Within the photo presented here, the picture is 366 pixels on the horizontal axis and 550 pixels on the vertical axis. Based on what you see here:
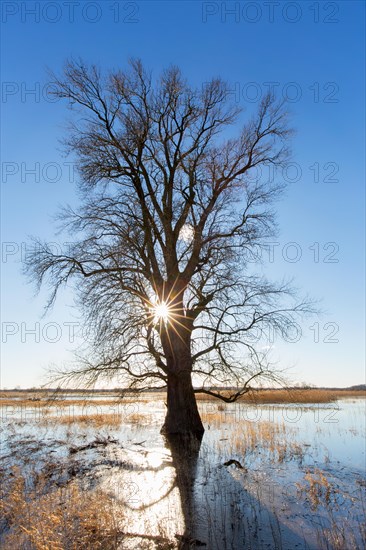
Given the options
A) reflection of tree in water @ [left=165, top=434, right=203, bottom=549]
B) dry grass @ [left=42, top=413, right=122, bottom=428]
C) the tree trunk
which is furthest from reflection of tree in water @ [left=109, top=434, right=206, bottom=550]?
dry grass @ [left=42, top=413, right=122, bottom=428]

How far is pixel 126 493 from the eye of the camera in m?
8.12

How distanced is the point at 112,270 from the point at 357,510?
10062 mm

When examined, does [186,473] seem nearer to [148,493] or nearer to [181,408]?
[148,493]

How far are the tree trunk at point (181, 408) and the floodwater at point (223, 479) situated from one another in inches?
22.0

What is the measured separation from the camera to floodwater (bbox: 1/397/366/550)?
619 cm

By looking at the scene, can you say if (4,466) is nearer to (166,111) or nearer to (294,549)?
(294,549)

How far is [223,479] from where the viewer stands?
934 cm

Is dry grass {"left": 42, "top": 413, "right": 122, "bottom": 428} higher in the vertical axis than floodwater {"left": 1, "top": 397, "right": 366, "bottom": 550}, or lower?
lower

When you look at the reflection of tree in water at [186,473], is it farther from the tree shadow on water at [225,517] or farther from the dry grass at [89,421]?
the dry grass at [89,421]

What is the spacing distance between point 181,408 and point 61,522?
30.8 ft

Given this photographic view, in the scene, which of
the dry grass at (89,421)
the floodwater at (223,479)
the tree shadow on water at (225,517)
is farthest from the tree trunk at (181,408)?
the dry grass at (89,421)

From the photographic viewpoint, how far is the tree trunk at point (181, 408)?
48.6 ft

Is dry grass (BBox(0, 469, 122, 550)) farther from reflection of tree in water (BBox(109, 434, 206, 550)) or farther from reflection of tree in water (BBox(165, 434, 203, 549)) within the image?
reflection of tree in water (BBox(165, 434, 203, 549))

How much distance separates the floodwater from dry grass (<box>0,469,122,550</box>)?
0.32 m
